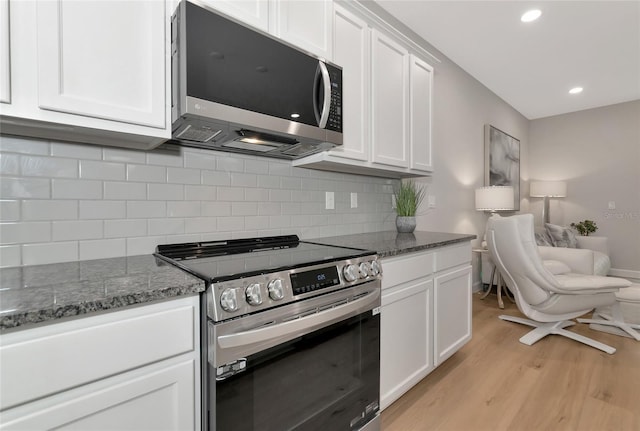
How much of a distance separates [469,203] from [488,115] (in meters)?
1.38

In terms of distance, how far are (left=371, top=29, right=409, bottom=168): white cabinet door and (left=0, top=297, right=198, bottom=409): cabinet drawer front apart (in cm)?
151

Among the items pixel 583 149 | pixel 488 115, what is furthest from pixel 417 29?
pixel 583 149

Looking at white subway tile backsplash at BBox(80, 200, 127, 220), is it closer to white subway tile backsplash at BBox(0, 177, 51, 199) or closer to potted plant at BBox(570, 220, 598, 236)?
white subway tile backsplash at BBox(0, 177, 51, 199)

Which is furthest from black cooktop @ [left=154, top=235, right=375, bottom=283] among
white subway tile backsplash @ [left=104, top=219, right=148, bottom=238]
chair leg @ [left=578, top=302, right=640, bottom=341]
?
chair leg @ [left=578, top=302, right=640, bottom=341]

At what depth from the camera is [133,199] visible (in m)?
1.37

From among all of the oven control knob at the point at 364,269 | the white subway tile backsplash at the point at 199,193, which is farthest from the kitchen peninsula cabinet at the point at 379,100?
the oven control knob at the point at 364,269

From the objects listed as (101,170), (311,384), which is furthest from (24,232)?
(311,384)

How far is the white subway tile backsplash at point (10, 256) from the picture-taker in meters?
1.09

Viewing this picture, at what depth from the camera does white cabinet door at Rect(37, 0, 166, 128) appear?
0.96m

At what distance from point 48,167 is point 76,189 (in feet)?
0.37

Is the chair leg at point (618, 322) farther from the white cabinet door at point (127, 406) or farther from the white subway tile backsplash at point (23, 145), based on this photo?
the white subway tile backsplash at point (23, 145)

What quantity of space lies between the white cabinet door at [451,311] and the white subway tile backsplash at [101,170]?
5.90ft

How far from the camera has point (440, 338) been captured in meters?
2.05

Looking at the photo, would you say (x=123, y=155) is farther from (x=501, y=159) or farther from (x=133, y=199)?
(x=501, y=159)
